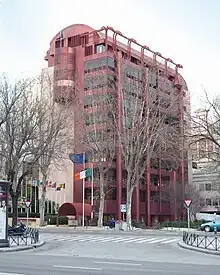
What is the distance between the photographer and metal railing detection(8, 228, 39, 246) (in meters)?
25.4

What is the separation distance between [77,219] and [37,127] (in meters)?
25.3

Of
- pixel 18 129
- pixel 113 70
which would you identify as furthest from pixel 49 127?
pixel 113 70

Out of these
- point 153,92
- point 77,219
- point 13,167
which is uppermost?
point 153,92

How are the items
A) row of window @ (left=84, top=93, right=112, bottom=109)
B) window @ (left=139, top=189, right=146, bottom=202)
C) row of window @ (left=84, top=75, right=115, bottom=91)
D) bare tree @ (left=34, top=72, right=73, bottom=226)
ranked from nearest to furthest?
bare tree @ (left=34, top=72, right=73, bottom=226)
row of window @ (left=84, top=93, right=112, bottom=109)
row of window @ (left=84, top=75, right=115, bottom=91)
window @ (left=139, top=189, right=146, bottom=202)

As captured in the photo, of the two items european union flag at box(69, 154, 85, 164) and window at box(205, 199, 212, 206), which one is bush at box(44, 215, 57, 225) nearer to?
european union flag at box(69, 154, 85, 164)

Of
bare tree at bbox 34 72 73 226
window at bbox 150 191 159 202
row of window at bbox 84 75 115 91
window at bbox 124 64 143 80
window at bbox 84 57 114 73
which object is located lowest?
window at bbox 150 191 159 202

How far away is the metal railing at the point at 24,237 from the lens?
25.4 meters

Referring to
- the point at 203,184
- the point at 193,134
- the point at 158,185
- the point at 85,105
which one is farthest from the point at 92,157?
the point at 203,184

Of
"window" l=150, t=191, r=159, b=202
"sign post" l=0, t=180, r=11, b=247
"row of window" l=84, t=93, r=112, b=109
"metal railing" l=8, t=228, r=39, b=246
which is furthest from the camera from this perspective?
"window" l=150, t=191, r=159, b=202

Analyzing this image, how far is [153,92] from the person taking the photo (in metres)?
43.2

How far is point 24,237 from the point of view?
27.6 m

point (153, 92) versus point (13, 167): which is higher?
point (153, 92)

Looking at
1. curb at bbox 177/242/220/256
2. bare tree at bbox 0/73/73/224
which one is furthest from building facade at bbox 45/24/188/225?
curb at bbox 177/242/220/256

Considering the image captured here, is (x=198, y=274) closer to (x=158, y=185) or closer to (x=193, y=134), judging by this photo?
(x=193, y=134)
